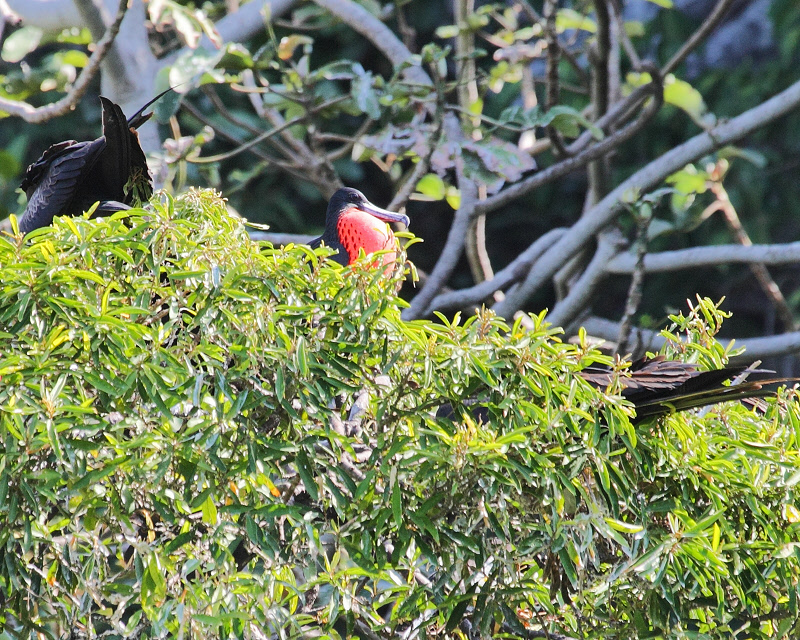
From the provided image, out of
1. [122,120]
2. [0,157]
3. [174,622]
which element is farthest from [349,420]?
[0,157]

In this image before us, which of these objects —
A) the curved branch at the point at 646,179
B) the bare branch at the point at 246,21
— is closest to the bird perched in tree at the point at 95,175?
the curved branch at the point at 646,179

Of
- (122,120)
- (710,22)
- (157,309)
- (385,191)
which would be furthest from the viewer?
(385,191)

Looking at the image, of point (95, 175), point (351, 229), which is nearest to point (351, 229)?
point (351, 229)

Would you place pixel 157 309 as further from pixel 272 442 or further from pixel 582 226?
pixel 582 226

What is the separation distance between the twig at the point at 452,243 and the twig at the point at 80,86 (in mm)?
1083

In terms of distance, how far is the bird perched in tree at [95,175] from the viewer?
6.01ft

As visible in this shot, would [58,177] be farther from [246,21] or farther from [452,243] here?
[246,21]

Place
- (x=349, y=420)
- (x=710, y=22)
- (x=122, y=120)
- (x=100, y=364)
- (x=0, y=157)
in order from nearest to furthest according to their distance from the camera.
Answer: (x=100, y=364)
(x=349, y=420)
(x=122, y=120)
(x=710, y=22)
(x=0, y=157)

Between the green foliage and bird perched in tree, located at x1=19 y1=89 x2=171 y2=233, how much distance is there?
0.63 metres

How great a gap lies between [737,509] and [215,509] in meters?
0.67

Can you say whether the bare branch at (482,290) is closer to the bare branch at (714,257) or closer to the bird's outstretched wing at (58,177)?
the bare branch at (714,257)

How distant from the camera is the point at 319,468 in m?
1.17

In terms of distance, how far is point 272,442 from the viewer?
44.1 inches

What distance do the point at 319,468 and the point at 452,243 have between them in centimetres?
220
